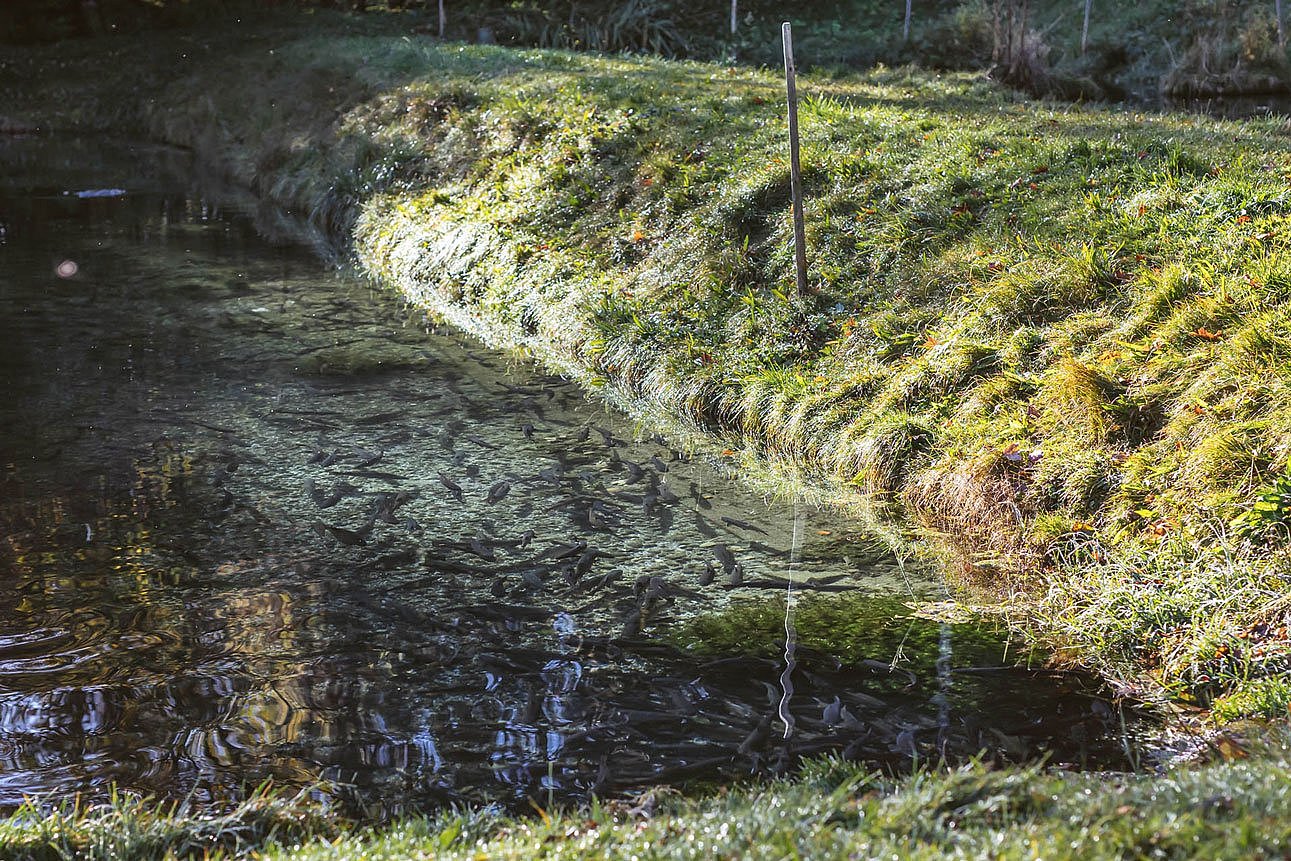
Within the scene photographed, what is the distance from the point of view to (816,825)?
2947 mm

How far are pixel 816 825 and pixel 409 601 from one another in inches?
103

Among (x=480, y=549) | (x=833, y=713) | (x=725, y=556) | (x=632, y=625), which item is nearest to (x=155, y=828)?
(x=632, y=625)

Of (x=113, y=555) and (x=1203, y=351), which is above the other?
(x=1203, y=351)

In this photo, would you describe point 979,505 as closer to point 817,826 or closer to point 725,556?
point 725,556

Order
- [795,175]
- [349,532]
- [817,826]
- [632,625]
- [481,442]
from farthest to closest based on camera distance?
[795,175] < [481,442] < [349,532] < [632,625] < [817,826]

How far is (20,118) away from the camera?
73.4ft

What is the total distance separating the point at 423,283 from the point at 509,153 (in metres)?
2.01

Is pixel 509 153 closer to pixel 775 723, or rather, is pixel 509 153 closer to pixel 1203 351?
pixel 1203 351

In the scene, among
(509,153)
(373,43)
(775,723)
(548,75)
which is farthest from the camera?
(373,43)

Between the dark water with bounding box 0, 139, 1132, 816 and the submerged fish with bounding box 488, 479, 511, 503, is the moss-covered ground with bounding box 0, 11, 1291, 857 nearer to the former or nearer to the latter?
the dark water with bounding box 0, 139, 1132, 816

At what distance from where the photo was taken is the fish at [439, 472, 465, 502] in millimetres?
6277

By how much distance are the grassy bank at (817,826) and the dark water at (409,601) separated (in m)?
0.31

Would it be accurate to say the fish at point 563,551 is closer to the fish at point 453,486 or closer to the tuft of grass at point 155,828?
the fish at point 453,486

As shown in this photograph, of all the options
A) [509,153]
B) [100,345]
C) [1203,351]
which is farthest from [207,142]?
[1203,351]
